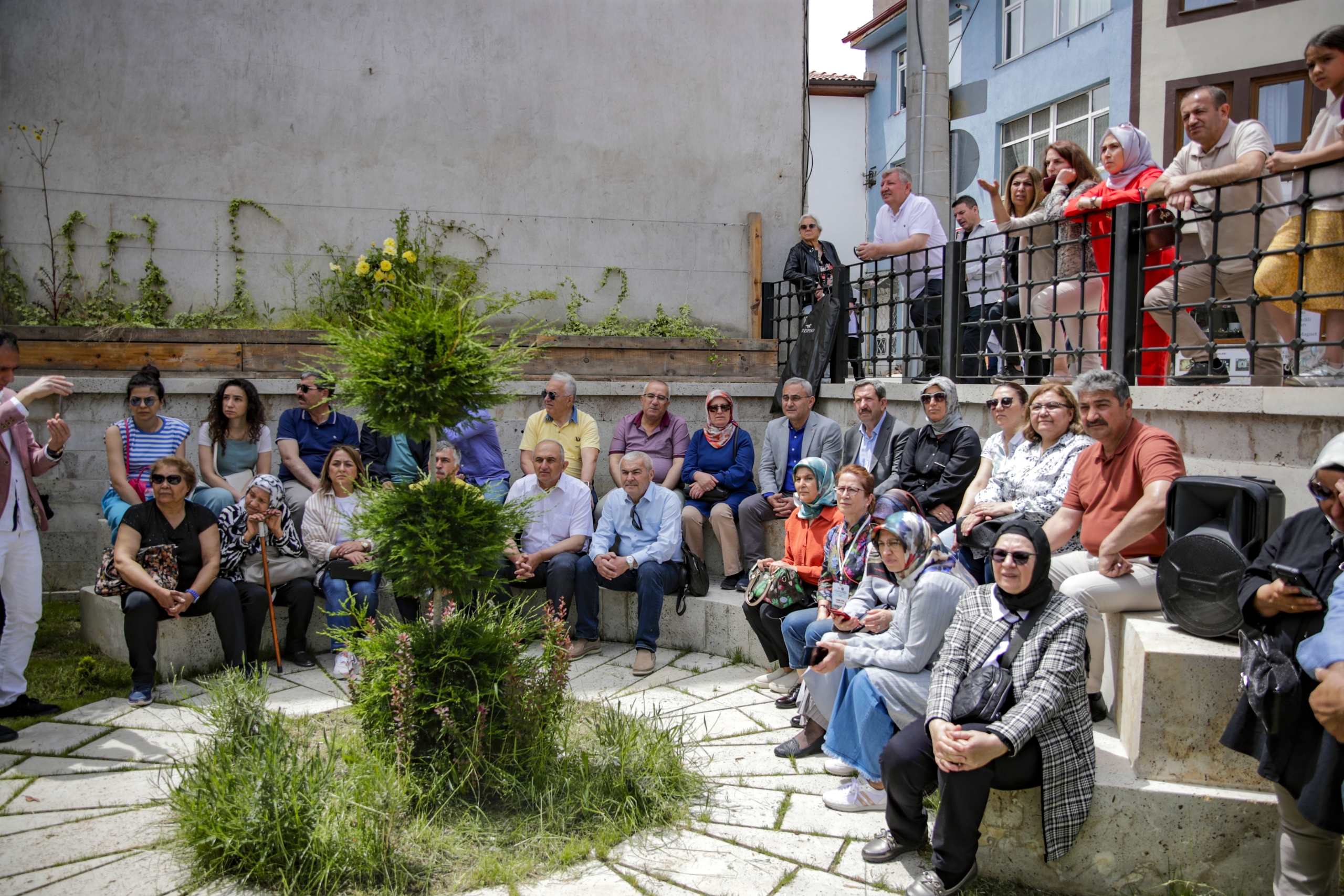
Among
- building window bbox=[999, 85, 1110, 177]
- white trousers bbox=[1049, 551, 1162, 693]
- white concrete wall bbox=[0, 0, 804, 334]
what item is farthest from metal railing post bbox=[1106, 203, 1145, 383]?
building window bbox=[999, 85, 1110, 177]

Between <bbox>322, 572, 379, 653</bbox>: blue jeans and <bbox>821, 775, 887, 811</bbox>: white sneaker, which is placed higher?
<bbox>322, 572, 379, 653</bbox>: blue jeans

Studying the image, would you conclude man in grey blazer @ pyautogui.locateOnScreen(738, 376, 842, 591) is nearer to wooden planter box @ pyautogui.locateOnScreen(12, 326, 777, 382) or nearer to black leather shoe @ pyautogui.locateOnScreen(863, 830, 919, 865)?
wooden planter box @ pyautogui.locateOnScreen(12, 326, 777, 382)

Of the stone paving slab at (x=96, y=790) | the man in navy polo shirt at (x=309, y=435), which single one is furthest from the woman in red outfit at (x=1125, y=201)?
the stone paving slab at (x=96, y=790)

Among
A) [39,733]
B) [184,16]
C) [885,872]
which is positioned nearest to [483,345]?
[885,872]

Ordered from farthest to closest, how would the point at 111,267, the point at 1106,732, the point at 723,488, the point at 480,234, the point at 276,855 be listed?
the point at 480,234 → the point at 111,267 → the point at 723,488 → the point at 1106,732 → the point at 276,855

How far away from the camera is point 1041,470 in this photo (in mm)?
4992

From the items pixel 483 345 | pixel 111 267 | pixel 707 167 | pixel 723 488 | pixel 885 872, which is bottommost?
pixel 885 872

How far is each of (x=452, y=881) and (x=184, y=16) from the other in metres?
8.53

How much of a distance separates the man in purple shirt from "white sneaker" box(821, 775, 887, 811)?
367 centimetres

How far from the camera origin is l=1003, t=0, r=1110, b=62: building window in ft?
55.3

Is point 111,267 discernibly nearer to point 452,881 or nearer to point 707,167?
point 707,167

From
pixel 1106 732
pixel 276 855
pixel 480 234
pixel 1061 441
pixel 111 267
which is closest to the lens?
pixel 276 855

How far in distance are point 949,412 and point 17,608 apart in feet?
19.4

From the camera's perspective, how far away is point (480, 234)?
922cm
